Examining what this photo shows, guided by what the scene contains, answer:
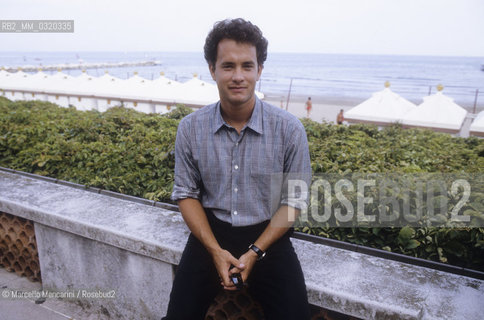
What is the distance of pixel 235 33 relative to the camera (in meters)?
2.12

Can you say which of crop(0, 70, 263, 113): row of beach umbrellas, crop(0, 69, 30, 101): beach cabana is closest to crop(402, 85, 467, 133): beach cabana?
crop(0, 70, 263, 113): row of beach umbrellas

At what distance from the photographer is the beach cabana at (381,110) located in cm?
1094

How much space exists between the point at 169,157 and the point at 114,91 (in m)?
14.2

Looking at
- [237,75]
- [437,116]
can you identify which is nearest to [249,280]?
[237,75]

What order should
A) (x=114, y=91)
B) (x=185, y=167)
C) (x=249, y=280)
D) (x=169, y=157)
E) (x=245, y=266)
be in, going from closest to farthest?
1. (x=245, y=266)
2. (x=249, y=280)
3. (x=185, y=167)
4. (x=169, y=157)
5. (x=114, y=91)

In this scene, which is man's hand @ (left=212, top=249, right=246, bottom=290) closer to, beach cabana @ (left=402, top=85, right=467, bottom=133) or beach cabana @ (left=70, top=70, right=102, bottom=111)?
beach cabana @ (left=402, top=85, right=467, bottom=133)

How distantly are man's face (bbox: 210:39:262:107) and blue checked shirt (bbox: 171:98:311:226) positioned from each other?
0.14 metres

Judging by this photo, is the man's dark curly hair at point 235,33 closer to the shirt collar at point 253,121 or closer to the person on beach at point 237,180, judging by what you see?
the person on beach at point 237,180

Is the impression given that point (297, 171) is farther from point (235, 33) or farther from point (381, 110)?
point (381, 110)

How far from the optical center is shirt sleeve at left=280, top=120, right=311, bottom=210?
84.4 inches

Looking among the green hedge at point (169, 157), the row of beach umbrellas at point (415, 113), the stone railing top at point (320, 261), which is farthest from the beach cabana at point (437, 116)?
the stone railing top at point (320, 261)

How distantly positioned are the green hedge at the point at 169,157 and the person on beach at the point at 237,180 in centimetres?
60

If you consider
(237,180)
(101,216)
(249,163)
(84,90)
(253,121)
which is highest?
(253,121)

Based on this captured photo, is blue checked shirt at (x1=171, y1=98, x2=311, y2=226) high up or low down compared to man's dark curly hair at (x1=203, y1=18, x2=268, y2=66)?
down
